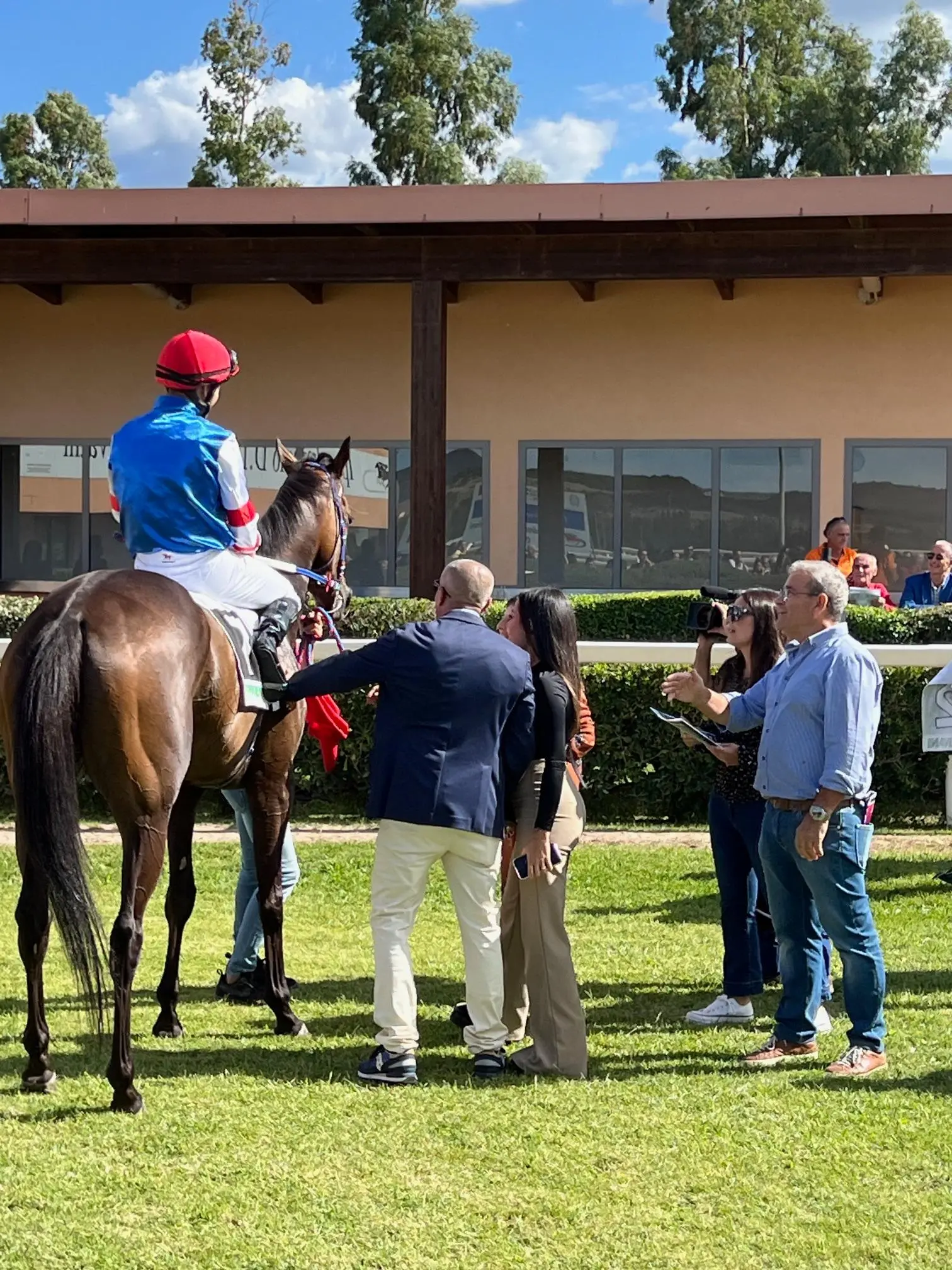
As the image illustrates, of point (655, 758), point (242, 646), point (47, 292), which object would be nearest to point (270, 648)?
point (242, 646)

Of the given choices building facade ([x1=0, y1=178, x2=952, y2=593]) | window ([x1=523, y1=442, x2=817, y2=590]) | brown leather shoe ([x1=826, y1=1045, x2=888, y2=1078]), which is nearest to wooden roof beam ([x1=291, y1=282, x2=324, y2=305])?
building facade ([x1=0, y1=178, x2=952, y2=593])

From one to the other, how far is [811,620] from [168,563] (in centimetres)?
245

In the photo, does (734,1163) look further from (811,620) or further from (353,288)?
(353,288)

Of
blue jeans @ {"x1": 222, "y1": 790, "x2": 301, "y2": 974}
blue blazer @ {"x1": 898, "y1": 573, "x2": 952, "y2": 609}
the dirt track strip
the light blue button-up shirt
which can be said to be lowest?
the dirt track strip

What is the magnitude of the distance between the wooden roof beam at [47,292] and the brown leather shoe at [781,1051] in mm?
12977

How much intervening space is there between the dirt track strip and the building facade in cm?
551

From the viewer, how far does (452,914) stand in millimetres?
8891

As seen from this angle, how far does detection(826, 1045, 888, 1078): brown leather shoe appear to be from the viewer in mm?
5602

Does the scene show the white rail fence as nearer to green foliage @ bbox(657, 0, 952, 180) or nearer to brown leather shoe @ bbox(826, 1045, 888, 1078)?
brown leather shoe @ bbox(826, 1045, 888, 1078)

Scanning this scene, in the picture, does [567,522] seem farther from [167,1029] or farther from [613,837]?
[167,1029]

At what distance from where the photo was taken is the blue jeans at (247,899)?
6.88m

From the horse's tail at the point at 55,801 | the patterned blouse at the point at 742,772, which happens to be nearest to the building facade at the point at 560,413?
the patterned blouse at the point at 742,772

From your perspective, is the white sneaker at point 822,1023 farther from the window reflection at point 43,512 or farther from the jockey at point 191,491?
Answer: the window reflection at point 43,512

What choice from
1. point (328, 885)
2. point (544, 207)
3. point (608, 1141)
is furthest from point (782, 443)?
point (608, 1141)
